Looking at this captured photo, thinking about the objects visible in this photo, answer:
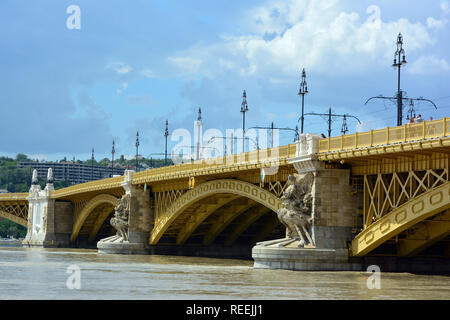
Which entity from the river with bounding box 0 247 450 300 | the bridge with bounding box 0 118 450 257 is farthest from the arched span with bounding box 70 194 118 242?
the river with bounding box 0 247 450 300

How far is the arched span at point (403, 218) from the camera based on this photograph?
3909cm

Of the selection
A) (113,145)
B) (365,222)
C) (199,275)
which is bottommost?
(199,275)

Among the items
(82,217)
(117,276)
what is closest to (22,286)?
(117,276)

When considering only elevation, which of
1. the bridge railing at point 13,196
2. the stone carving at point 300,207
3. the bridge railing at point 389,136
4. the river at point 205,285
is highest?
the bridge railing at point 389,136

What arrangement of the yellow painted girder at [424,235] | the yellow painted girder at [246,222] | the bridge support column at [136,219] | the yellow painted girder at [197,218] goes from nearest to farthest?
the yellow painted girder at [424,235] < the yellow painted girder at [197,218] < the yellow painted girder at [246,222] < the bridge support column at [136,219]

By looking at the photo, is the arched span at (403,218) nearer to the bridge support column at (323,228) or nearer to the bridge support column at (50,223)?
the bridge support column at (323,228)

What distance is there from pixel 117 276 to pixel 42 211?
224 ft

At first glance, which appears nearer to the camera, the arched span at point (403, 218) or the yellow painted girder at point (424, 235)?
the arched span at point (403, 218)

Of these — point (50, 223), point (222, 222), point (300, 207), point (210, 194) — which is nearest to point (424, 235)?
point (300, 207)

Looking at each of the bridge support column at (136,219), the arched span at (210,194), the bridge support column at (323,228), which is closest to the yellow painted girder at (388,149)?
the bridge support column at (323,228)

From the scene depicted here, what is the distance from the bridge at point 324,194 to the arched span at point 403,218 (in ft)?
0.17
